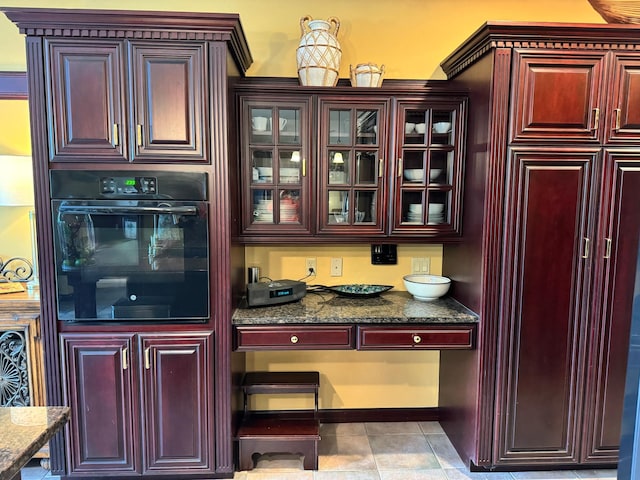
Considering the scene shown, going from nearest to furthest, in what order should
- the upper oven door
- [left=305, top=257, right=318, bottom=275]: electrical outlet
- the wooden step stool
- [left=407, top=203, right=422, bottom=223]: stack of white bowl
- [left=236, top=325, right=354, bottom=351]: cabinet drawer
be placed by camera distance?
1. the upper oven door
2. [left=236, top=325, right=354, bottom=351]: cabinet drawer
3. the wooden step stool
4. [left=407, top=203, right=422, bottom=223]: stack of white bowl
5. [left=305, top=257, right=318, bottom=275]: electrical outlet

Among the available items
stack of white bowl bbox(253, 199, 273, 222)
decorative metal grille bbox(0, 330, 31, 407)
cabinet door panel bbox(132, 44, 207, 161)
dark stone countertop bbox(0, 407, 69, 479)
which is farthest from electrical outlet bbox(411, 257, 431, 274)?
decorative metal grille bbox(0, 330, 31, 407)

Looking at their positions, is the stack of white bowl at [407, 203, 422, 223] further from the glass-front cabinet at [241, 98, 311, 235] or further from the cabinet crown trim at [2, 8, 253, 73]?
the cabinet crown trim at [2, 8, 253, 73]

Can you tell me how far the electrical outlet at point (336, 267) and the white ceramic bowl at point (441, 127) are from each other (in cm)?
97

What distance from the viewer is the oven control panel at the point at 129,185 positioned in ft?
5.80

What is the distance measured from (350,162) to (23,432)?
69.9 inches

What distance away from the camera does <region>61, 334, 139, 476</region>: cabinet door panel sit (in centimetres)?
185

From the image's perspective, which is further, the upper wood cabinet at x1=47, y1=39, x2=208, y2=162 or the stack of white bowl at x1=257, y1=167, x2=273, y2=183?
the stack of white bowl at x1=257, y1=167, x2=273, y2=183

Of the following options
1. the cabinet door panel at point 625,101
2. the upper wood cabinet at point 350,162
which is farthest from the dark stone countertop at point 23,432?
the cabinet door panel at point 625,101

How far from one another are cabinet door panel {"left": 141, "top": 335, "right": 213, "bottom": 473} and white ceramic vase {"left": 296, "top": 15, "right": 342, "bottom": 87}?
149cm

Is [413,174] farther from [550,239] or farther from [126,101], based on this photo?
[126,101]

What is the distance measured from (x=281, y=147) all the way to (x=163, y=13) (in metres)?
0.81

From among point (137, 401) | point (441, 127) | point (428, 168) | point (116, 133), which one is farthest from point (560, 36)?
point (137, 401)

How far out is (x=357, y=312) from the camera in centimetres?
204

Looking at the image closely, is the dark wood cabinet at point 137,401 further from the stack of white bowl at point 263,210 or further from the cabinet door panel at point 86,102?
the cabinet door panel at point 86,102
